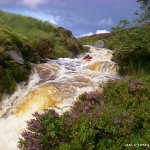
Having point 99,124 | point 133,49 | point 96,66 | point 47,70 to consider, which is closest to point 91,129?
point 99,124

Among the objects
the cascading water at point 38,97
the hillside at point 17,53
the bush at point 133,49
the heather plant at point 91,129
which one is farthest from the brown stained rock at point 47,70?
the heather plant at point 91,129

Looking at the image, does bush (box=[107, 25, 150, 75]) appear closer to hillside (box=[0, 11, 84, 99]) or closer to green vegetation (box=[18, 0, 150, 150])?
hillside (box=[0, 11, 84, 99])

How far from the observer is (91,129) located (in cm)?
1025

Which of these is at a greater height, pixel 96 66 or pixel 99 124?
pixel 96 66

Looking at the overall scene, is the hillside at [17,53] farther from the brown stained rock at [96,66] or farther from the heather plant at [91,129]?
the heather plant at [91,129]

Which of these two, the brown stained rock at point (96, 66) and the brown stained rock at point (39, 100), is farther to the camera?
the brown stained rock at point (96, 66)

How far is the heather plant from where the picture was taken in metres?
10.2

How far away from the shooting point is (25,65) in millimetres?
20641

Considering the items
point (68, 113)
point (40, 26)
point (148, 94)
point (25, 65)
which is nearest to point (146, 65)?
point (25, 65)

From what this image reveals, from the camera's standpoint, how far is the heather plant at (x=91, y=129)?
10.2 metres

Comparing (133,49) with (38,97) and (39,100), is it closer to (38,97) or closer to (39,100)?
(38,97)

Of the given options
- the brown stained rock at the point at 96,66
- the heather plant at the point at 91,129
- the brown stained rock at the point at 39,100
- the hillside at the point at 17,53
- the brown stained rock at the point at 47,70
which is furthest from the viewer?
the brown stained rock at the point at 96,66

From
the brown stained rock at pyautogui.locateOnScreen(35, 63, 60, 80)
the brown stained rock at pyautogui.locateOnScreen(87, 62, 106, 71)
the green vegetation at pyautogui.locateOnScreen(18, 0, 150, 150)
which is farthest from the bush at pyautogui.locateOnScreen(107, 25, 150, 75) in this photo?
the green vegetation at pyautogui.locateOnScreen(18, 0, 150, 150)

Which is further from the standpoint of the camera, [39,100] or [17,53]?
[17,53]
